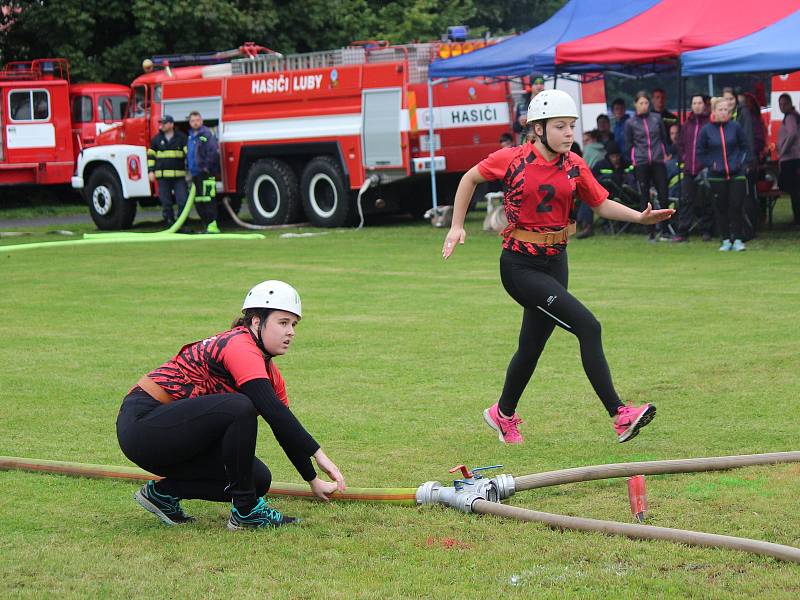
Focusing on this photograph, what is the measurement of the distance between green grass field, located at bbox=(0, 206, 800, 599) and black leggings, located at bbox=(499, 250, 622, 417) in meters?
0.34

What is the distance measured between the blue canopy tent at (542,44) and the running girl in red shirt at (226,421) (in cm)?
1399

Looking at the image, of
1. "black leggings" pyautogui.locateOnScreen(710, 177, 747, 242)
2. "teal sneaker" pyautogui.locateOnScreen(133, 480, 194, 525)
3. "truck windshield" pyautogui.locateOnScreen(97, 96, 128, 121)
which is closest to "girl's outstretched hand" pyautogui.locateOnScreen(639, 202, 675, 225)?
"teal sneaker" pyautogui.locateOnScreen(133, 480, 194, 525)

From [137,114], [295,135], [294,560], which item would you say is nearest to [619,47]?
[295,135]

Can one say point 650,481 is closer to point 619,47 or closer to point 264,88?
point 619,47

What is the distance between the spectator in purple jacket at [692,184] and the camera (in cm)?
1716

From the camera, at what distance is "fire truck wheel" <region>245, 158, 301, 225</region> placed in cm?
2270

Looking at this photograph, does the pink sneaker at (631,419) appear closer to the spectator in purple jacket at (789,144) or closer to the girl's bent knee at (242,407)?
the girl's bent knee at (242,407)

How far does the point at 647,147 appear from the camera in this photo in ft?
59.3

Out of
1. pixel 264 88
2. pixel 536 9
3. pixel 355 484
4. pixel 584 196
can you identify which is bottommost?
pixel 355 484

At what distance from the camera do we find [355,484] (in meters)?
6.50

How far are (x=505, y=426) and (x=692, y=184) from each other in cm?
1128

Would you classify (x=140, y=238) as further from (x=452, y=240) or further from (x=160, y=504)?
(x=160, y=504)

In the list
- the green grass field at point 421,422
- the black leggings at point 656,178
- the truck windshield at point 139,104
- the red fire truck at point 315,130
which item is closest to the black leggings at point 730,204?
the green grass field at point 421,422

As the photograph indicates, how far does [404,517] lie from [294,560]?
0.73 metres
